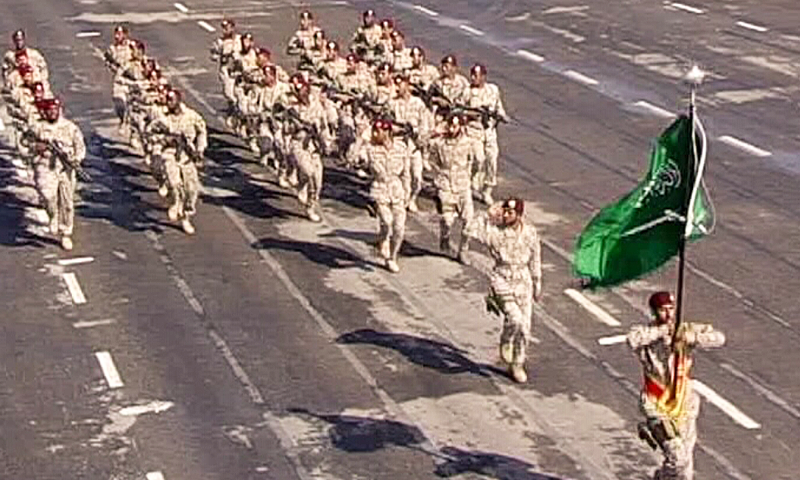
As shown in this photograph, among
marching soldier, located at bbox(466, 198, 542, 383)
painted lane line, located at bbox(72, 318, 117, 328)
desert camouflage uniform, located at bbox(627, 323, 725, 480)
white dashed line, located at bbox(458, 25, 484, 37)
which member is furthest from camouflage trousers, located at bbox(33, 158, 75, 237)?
white dashed line, located at bbox(458, 25, 484, 37)

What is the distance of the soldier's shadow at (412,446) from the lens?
16781 mm

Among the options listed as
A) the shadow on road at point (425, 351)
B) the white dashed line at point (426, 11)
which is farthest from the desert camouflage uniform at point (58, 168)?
the white dashed line at point (426, 11)

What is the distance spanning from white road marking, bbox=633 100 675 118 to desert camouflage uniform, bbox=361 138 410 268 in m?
10.0

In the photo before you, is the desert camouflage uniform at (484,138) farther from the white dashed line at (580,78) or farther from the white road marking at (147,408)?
the white dashed line at (580,78)

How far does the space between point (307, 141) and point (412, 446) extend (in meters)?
9.20

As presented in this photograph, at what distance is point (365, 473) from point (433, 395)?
2.09m

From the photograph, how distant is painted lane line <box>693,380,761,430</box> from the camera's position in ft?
58.3

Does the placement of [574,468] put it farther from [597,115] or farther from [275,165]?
[597,115]

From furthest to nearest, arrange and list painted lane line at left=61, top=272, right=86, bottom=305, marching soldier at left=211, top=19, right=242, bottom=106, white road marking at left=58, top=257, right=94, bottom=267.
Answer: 1. marching soldier at left=211, top=19, right=242, bottom=106
2. white road marking at left=58, top=257, right=94, bottom=267
3. painted lane line at left=61, top=272, right=86, bottom=305

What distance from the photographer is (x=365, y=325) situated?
21.1m

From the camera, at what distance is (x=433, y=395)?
1875cm

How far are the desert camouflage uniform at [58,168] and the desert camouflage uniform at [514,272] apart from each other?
758 centimetres

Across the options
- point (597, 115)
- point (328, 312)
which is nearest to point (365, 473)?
point (328, 312)

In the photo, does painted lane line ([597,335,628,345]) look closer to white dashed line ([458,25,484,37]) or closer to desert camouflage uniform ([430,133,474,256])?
desert camouflage uniform ([430,133,474,256])
